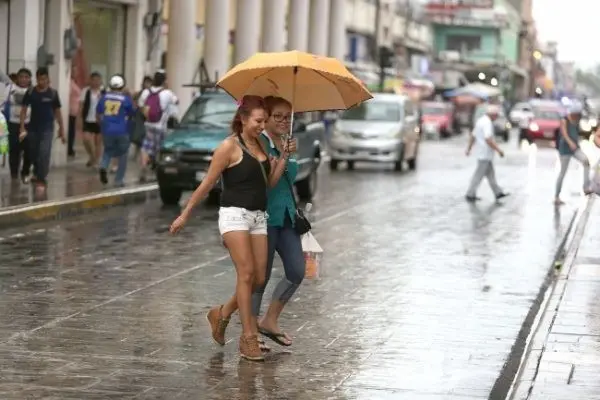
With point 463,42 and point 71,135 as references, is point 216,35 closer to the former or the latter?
point 71,135

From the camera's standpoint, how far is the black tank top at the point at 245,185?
Result: 393 inches

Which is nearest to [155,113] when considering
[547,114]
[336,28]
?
[336,28]

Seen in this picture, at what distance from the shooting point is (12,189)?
2297cm

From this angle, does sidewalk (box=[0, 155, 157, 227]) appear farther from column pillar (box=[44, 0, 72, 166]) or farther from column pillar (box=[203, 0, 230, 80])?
column pillar (box=[203, 0, 230, 80])

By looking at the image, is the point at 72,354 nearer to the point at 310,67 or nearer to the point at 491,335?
the point at 310,67

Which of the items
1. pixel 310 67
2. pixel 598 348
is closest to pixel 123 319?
pixel 310 67

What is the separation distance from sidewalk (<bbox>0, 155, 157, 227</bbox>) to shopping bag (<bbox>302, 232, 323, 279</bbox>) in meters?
8.96

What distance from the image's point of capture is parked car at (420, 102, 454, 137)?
6856 cm

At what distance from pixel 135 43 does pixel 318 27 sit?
53.5 ft

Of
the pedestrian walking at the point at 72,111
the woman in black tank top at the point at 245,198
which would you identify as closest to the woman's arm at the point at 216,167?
the woman in black tank top at the point at 245,198

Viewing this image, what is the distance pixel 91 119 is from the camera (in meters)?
29.4

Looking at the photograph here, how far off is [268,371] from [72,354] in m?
1.22

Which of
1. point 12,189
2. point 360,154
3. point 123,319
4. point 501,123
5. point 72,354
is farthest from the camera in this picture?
point 501,123

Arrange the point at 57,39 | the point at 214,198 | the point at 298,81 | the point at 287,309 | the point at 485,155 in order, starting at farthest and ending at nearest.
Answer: the point at 57,39 → the point at 485,155 → the point at 214,198 → the point at 287,309 → the point at 298,81
